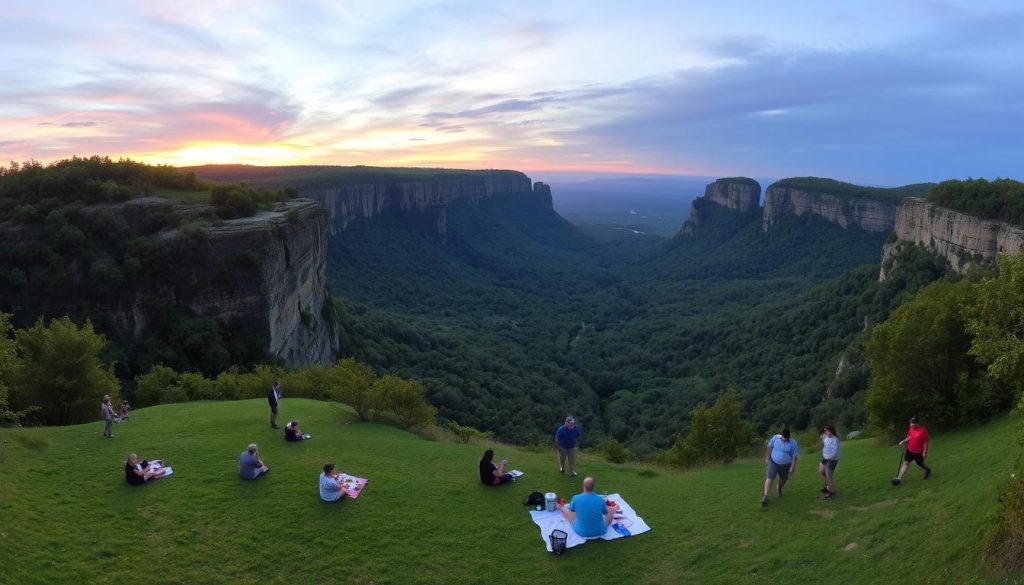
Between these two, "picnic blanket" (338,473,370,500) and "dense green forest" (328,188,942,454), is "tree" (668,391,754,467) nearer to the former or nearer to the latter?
"picnic blanket" (338,473,370,500)

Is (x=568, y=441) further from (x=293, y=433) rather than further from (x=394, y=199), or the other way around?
(x=394, y=199)

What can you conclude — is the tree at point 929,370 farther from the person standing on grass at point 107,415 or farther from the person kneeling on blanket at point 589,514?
the person standing on grass at point 107,415

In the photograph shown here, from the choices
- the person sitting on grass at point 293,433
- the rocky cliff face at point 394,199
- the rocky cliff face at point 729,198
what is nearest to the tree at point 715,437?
the person sitting on grass at point 293,433

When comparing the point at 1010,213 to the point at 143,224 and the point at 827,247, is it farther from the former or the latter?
the point at 827,247

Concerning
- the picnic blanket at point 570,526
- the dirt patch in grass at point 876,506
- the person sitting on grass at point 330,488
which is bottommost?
the picnic blanket at point 570,526

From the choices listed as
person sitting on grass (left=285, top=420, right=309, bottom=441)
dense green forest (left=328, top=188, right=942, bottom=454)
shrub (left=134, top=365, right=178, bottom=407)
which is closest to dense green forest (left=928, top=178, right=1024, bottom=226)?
dense green forest (left=328, top=188, right=942, bottom=454)

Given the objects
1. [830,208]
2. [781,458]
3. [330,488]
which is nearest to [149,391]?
[330,488]
